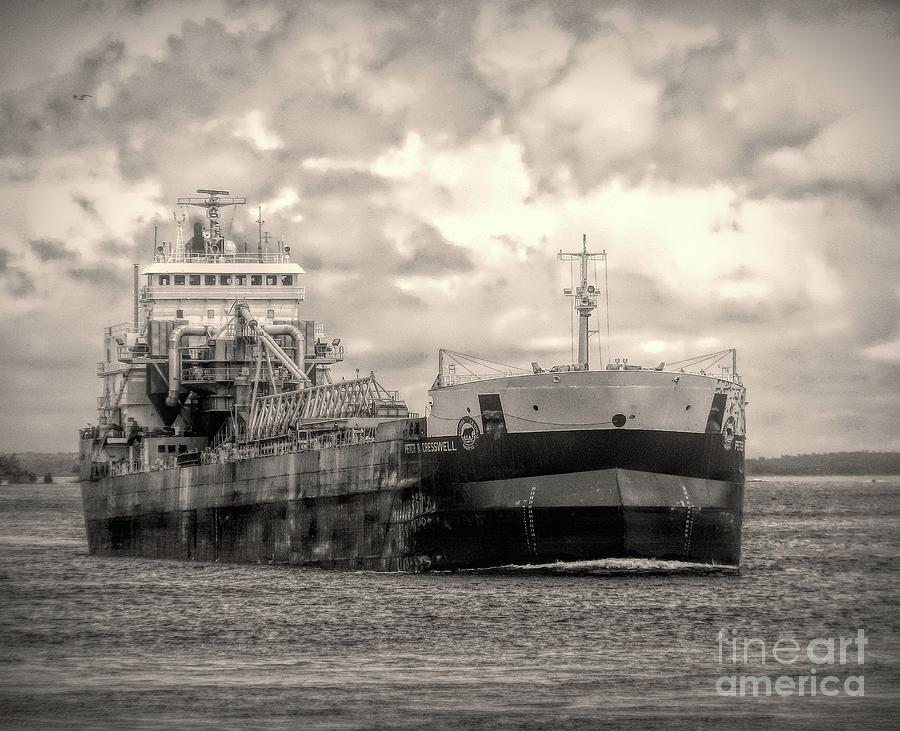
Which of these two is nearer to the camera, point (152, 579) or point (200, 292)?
point (152, 579)

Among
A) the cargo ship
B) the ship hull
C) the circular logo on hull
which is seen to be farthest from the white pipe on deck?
the circular logo on hull

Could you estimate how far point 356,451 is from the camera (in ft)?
148

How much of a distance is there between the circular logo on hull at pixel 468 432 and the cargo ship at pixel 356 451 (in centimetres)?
5

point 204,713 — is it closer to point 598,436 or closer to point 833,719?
point 833,719

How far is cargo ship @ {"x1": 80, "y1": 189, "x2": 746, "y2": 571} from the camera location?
39719 millimetres

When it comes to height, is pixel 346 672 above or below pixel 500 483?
below

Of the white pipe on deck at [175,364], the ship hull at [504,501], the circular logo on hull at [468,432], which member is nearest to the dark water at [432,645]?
the ship hull at [504,501]

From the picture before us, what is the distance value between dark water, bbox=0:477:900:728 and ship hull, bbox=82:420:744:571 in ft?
2.79

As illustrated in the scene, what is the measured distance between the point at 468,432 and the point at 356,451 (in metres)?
5.07

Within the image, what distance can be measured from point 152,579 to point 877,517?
6316cm

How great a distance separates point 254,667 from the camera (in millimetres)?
27875

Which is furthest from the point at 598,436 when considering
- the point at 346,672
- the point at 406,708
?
the point at 406,708

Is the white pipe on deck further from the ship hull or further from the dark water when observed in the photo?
the dark water

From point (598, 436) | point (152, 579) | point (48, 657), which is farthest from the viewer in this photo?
point (152, 579)
